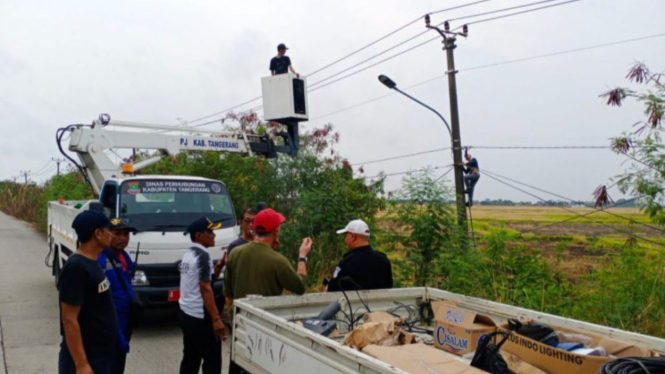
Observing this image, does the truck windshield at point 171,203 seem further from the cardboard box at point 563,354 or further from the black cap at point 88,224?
the cardboard box at point 563,354

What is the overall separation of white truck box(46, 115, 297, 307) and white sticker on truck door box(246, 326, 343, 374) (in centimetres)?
269

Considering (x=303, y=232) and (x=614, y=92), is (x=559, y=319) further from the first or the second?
(x=303, y=232)

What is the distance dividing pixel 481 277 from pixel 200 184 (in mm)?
4657

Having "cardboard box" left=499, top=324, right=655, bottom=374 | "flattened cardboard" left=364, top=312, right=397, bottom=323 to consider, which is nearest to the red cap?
"flattened cardboard" left=364, top=312, right=397, bottom=323

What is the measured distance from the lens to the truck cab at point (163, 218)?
310 inches

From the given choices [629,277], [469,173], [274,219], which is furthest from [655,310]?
[469,173]

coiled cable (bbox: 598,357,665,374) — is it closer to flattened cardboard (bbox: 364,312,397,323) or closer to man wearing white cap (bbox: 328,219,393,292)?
flattened cardboard (bbox: 364,312,397,323)

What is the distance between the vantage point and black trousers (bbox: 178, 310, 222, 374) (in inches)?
185

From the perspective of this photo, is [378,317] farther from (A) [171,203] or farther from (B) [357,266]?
(A) [171,203]

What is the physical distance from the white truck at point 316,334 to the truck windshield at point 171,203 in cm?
422

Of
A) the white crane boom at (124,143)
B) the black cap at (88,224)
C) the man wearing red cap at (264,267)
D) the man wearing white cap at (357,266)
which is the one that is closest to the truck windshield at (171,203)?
the white crane boom at (124,143)

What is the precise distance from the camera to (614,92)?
6203 mm

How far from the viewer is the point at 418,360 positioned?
317 centimetres

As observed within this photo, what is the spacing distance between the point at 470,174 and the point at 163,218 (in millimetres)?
7626
